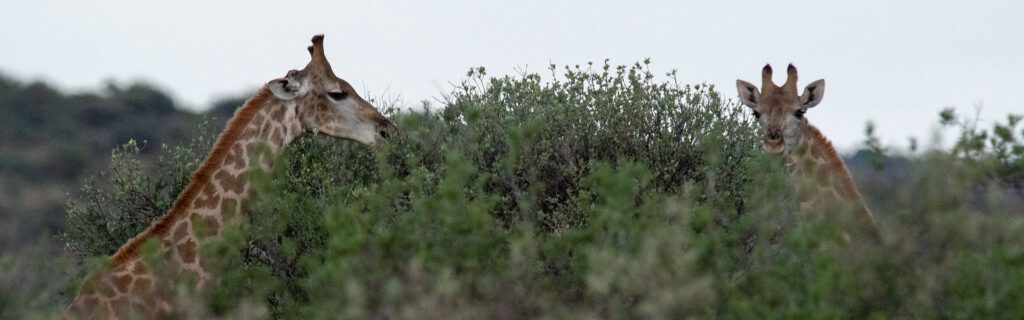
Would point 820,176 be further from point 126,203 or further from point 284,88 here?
point 126,203

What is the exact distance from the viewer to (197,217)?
1010 centimetres

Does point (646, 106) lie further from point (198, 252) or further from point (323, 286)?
point (323, 286)

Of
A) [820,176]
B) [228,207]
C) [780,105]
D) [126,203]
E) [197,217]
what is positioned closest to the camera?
[197,217]

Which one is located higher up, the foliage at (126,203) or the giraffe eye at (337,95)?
the giraffe eye at (337,95)

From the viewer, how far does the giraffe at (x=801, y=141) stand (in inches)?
437

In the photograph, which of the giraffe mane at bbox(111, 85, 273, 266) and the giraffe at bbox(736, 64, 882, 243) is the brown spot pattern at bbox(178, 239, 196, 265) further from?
the giraffe at bbox(736, 64, 882, 243)

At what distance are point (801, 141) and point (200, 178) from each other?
433cm

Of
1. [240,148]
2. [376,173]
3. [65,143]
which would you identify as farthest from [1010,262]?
[65,143]

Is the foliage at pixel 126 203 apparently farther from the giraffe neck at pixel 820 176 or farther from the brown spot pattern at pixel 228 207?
the giraffe neck at pixel 820 176

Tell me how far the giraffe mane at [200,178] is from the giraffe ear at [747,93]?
3688 millimetres

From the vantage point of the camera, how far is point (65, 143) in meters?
47.4

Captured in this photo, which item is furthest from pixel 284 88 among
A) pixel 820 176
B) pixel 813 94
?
pixel 813 94

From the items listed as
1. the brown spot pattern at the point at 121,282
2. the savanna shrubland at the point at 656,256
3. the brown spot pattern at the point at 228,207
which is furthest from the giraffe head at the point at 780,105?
the brown spot pattern at the point at 121,282

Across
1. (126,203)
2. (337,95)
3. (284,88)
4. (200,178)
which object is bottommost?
(200,178)
